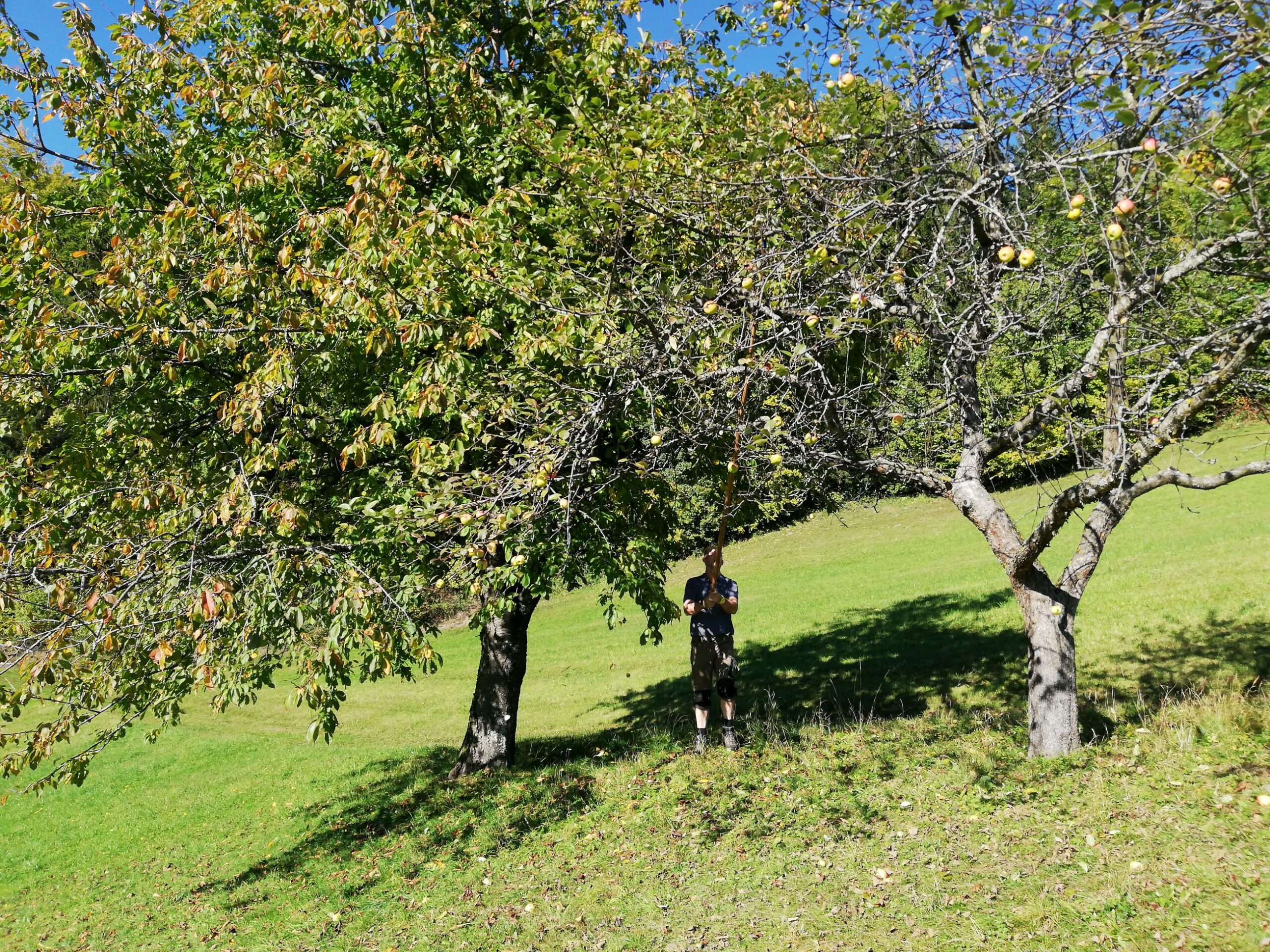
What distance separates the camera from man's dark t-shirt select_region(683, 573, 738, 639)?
750 centimetres

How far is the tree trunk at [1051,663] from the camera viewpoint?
569 cm

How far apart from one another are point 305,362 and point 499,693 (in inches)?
178

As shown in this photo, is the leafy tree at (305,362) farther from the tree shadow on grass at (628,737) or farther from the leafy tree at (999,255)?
the tree shadow on grass at (628,737)

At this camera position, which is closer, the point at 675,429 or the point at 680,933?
the point at 680,933

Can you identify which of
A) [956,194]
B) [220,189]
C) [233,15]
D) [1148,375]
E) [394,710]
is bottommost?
[394,710]

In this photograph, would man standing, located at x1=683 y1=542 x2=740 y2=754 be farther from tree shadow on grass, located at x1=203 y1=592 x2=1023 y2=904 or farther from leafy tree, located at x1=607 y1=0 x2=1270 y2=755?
leafy tree, located at x1=607 y1=0 x2=1270 y2=755

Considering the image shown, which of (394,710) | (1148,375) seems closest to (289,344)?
(1148,375)

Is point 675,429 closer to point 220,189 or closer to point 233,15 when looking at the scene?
point 220,189

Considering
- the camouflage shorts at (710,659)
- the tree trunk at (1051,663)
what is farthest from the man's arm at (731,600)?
the tree trunk at (1051,663)

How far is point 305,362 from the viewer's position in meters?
6.29

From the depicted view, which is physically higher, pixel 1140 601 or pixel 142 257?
pixel 142 257

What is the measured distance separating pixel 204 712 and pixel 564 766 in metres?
13.5

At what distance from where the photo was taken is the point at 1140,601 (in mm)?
10453

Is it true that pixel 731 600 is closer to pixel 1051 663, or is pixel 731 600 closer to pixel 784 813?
pixel 784 813
